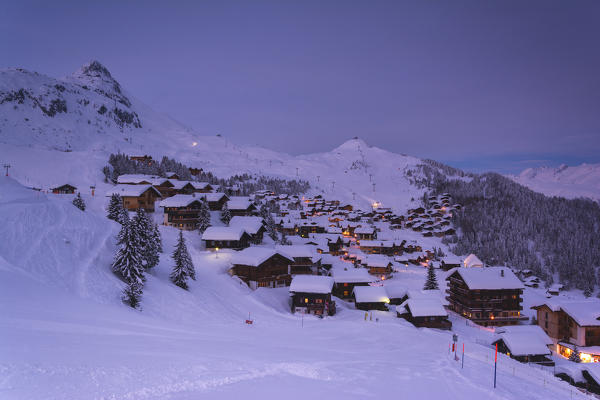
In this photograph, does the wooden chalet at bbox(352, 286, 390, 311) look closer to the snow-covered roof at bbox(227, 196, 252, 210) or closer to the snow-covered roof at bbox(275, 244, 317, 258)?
the snow-covered roof at bbox(275, 244, 317, 258)

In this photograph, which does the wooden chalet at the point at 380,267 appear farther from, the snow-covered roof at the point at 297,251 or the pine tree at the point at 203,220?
the pine tree at the point at 203,220

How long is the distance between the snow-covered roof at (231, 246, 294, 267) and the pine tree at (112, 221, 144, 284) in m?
16.7

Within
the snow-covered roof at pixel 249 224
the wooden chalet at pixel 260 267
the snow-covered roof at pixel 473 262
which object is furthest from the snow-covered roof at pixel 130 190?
the snow-covered roof at pixel 473 262

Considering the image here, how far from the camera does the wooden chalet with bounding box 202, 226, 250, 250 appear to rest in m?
53.7

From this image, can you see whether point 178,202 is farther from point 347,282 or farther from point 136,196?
point 347,282

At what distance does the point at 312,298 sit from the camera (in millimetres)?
43438

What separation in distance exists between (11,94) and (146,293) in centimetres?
21801

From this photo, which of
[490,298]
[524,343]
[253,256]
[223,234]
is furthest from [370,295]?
[223,234]

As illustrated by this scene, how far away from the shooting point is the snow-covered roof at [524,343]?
34.4 metres

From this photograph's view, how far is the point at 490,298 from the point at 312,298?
31.7 meters

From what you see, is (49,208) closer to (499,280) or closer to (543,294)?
(499,280)

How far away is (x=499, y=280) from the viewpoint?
175 ft

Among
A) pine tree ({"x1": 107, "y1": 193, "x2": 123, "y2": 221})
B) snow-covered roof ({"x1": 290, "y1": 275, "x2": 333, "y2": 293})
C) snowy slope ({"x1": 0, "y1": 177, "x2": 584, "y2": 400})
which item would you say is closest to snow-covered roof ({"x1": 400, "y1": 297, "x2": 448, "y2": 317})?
snow-covered roof ({"x1": 290, "y1": 275, "x2": 333, "y2": 293})

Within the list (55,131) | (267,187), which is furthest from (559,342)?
(55,131)
